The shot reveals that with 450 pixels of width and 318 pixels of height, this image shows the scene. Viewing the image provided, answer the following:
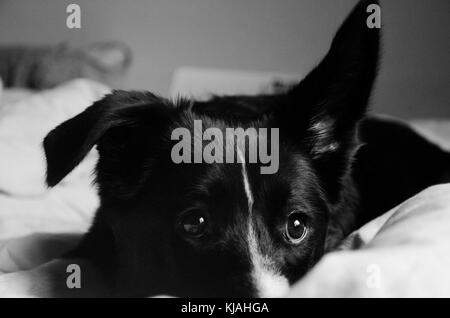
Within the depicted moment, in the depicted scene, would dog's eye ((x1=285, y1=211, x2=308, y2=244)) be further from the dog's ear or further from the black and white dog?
the dog's ear

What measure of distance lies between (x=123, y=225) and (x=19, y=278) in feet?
0.83

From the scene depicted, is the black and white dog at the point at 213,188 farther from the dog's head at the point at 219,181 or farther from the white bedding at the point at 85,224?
the white bedding at the point at 85,224

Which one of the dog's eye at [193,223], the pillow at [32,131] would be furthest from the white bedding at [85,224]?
the dog's eye at [193,223]

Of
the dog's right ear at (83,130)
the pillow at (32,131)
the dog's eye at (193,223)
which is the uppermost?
the dog's right ear at (83,130)

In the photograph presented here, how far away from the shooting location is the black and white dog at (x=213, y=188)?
102 centimetres

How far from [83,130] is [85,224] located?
85cm

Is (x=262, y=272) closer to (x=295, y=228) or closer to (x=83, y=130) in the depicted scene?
(x=295, y=228)

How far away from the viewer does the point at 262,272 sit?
99 cm

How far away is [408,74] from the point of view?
2.92 m

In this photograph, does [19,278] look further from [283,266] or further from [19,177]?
[19,177]

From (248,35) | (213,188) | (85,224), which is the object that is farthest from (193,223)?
(248,35)

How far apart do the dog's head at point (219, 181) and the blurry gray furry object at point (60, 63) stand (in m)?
2.08

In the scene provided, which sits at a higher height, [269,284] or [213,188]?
[213,188]

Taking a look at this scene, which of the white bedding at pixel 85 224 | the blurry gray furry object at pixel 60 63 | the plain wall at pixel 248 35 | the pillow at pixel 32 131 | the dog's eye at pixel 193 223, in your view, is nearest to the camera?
the white bedding at pixel 85 224
